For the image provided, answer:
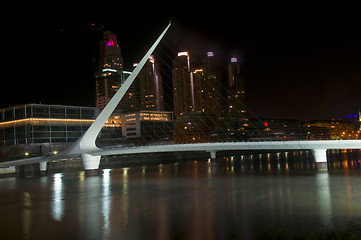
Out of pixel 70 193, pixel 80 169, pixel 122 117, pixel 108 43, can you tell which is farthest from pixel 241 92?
pixel 70 193

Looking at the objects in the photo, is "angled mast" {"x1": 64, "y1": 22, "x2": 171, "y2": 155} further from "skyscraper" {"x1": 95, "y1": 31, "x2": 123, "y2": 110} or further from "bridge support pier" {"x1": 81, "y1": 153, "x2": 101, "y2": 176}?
"skyscraper" {"x1": 95, "y1": 31, "x2": 123, "y2": 110}

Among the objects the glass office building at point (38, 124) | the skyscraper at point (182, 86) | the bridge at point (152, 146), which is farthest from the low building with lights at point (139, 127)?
the skyscraper at point (182, 86)

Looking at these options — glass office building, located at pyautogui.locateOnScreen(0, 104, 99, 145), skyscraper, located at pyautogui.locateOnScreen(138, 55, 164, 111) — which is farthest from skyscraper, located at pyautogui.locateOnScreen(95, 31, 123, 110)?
glass office building, located at pyautogui.locateOnScreen(0, 104, 99, 145)

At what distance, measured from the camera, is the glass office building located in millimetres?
52312

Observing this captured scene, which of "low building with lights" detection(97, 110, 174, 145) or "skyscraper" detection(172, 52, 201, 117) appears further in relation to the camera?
"skyscraper" detection(172, 52, 201, 117)

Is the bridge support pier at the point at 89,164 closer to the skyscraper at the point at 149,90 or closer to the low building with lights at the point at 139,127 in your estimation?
the low building with lights at the point at 139,127

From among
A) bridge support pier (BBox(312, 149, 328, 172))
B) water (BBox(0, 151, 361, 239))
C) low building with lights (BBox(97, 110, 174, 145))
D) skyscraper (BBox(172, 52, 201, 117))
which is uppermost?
skyscraper (BBox(172, 52, 201, 117))

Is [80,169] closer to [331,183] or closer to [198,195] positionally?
[198,195]

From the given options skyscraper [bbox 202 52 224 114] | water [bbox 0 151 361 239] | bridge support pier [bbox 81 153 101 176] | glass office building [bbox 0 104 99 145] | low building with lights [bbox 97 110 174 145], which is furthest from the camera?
skyscraper [bbox 202 52 224 114]

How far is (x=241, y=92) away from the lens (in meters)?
143

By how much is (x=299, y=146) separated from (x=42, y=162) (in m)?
27.3

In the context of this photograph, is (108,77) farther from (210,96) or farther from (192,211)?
(192,211)

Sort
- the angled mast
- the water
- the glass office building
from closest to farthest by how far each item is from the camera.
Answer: the water
the angled mast
the glass office building

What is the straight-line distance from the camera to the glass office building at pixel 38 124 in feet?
172
